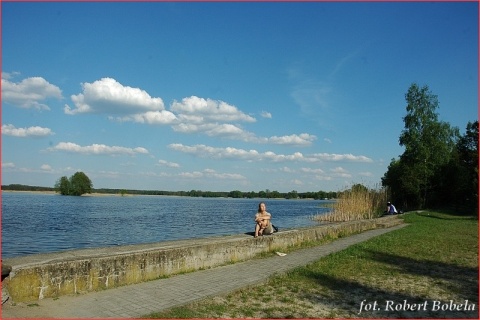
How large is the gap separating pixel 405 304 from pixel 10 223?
90.7 feet

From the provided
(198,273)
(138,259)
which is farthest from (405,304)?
(138,259)

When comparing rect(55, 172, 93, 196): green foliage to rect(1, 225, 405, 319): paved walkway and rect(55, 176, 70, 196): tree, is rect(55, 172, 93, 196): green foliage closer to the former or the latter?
rect(55, 176, 70, 196): tree

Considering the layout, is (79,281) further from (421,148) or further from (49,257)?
(421,148)

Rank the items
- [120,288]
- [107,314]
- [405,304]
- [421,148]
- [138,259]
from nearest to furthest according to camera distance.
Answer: [107,314], [405,304], [120,288], [138,259], [421,148]

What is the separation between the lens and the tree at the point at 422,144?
39000 millimetres

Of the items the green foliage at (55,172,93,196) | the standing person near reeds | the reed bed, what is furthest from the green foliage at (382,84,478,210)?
the green foliage at (55,172,93,196)

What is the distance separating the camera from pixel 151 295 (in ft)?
21.0

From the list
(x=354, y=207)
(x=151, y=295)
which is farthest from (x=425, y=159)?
(x=151, y=295)

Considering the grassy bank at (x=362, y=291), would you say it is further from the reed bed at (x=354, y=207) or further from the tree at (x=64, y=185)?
the tree at (x=64, y=185)

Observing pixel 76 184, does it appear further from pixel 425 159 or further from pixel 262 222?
pixel 262 222

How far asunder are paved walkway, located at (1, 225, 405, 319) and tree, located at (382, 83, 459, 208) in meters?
34.0

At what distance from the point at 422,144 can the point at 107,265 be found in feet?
126

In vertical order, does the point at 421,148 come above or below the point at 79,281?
above

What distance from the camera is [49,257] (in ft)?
22.1
